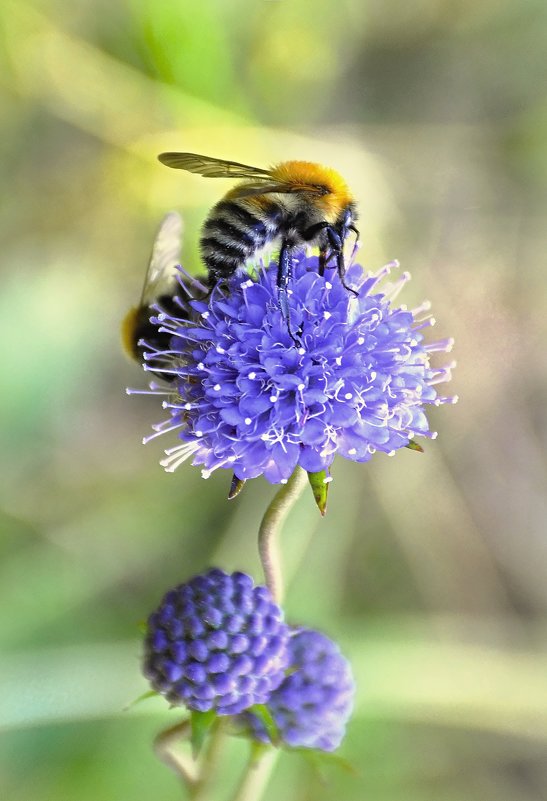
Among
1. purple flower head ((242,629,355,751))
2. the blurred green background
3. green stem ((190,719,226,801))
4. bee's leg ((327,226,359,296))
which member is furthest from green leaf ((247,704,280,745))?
the blurred green background

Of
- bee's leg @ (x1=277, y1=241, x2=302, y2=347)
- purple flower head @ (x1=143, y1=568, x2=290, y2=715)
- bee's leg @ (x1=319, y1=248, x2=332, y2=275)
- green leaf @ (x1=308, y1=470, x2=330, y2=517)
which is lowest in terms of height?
purple flower head @ (x1=143, y1=568, x2=290, y2=715)

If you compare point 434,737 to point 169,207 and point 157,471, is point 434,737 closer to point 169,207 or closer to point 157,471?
point 157,471

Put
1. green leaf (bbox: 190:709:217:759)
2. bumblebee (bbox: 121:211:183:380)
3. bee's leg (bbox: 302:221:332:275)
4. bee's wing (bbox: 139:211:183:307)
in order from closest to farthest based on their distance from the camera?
green leaf (bbox: 190:709:217:759), bee's leg (bbox: 302:221:332:275), bumblebee (bbox: 121:211:183:380), bee's wing (bbox: 139:211:183:307)

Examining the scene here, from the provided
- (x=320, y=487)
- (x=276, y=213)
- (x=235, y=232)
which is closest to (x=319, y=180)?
(x=276, y=213)

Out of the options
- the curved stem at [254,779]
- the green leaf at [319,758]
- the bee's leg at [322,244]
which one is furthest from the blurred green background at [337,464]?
the bee's leg at [322,244]

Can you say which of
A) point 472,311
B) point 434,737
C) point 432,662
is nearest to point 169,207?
point 472,311

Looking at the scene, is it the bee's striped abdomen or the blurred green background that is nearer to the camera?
the bee's striped abdomen

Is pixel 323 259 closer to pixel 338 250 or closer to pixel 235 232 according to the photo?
pixel 338 250

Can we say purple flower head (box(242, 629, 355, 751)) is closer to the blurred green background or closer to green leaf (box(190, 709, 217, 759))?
green leaf (box(190, 709, 217, 759))
